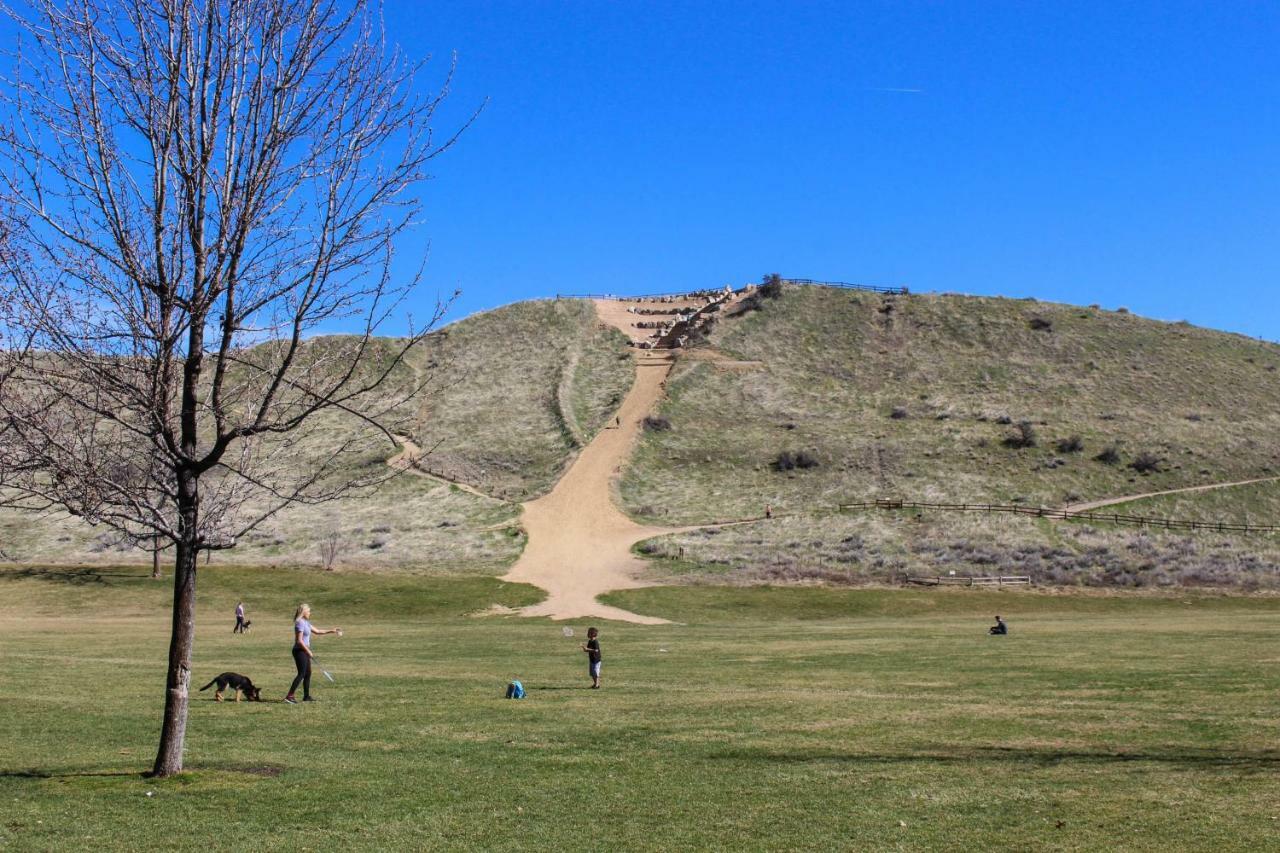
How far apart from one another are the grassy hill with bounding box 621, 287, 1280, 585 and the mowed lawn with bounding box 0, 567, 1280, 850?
112 ft

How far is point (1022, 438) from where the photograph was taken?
9781cm

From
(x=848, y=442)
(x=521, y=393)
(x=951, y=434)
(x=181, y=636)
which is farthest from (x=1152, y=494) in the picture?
(x=181, y=636)

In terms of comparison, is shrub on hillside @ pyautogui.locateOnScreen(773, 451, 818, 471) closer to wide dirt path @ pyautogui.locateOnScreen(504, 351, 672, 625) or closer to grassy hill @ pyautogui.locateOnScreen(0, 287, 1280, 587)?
grassy hill @ pyautogui.locateOnScreen(0, 287, 1280, 587)

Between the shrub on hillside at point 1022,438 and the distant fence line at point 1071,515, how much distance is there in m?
14.7

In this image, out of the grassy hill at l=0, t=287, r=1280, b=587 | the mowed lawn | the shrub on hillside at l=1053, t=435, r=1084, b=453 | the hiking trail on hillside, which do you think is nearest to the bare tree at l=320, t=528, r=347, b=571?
the grassy hill at l=0, t=287, r=1280, b=587

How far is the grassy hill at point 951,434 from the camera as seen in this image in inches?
2891

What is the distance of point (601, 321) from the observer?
14762 centimetres

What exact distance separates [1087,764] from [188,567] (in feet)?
43.8

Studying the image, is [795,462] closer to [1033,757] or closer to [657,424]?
[657,424]

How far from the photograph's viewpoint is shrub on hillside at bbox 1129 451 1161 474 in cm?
9106

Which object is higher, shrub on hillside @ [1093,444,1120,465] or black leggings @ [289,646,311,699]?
shrub on hillside @ [1093,444,1120,465]

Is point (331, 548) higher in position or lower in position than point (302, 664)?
higher

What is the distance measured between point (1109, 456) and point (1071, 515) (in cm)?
1649

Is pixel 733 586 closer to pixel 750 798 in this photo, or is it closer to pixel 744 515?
pixel 744 515
